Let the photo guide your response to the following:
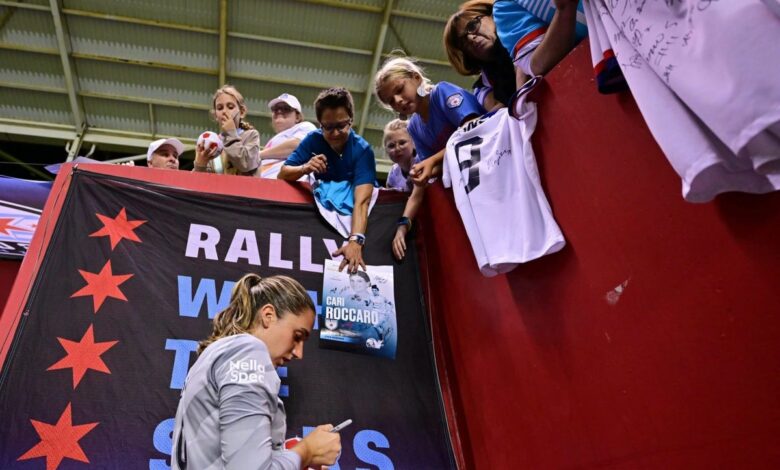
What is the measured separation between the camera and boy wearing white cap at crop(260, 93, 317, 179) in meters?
3.61

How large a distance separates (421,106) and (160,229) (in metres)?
1.35

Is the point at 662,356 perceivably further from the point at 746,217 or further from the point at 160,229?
the point at 160,229

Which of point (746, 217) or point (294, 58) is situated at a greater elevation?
Answer: point (294, 58)

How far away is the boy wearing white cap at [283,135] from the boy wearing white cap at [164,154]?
53 centimetres

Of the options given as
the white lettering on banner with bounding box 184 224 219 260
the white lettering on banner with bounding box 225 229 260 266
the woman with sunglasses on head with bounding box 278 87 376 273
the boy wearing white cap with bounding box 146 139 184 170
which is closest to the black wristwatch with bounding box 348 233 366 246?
the woman with sunglasses on head with bounding box 278 87 376 273

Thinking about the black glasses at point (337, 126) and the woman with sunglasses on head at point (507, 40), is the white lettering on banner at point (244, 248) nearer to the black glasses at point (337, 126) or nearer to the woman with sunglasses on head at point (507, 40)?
the black glasses at point (337, 126)

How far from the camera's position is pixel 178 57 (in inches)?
291

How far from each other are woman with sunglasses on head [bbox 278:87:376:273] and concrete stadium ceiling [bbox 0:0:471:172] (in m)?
4.61

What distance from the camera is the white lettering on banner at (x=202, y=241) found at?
2.61 metres

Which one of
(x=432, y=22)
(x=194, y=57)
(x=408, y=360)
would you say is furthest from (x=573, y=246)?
(x=194, y=57)

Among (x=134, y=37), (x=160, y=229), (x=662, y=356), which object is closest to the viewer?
(x=662, y=356)

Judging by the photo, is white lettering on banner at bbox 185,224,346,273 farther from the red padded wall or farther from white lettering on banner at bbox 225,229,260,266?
the red padded wall

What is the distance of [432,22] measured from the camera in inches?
286

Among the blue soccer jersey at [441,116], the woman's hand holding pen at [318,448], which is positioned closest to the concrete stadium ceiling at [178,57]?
the blue soccer jersey at [441,116]
